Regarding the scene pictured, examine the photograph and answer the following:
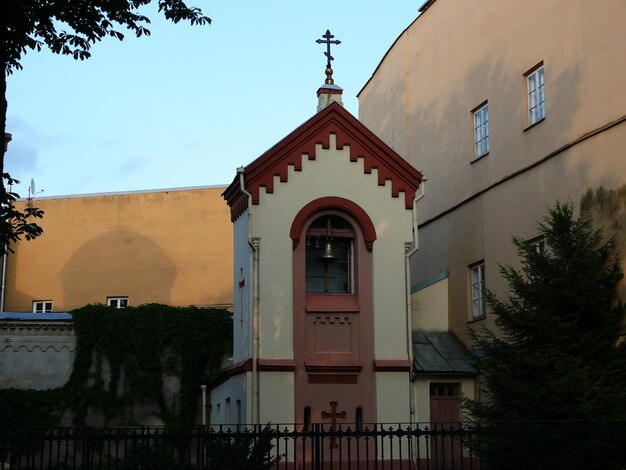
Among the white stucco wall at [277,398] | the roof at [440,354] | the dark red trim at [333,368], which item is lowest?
the white stucco wall at [277,398]

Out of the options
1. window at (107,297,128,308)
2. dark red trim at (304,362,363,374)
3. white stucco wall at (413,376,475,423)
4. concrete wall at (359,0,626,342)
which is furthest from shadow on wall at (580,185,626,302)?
window at (107,297,128,308)

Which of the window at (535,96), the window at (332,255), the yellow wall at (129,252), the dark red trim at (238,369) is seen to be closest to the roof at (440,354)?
the window at (332,255)

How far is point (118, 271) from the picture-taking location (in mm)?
40969

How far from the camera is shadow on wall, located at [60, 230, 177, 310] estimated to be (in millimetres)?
40594

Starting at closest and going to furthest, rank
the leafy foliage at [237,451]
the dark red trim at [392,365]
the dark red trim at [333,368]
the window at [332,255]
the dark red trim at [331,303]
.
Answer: the leafy foliage at [237,451]
the dark red trim at [333,368]
the dark red trim at [392,365]
the dark red trim at [331,303]
the window at [332,255]

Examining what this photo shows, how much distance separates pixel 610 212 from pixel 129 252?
25444 millimetres

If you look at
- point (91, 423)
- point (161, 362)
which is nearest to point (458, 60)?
point (161, 362)

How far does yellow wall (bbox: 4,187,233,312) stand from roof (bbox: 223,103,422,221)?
17.4 meters

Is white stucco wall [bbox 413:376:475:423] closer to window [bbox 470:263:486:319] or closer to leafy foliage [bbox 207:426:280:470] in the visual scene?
window [bbox 470:263:486:319]

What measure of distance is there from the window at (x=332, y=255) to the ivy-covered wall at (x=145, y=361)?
822cm

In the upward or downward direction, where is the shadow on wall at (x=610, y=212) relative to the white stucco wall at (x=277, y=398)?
upward

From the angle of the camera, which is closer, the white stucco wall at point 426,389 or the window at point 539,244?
the window at point 539,244

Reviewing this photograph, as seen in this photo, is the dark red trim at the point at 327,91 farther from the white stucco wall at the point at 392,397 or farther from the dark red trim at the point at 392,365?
the white stucco wall at the point at 392,397

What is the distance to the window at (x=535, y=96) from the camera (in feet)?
74.9
